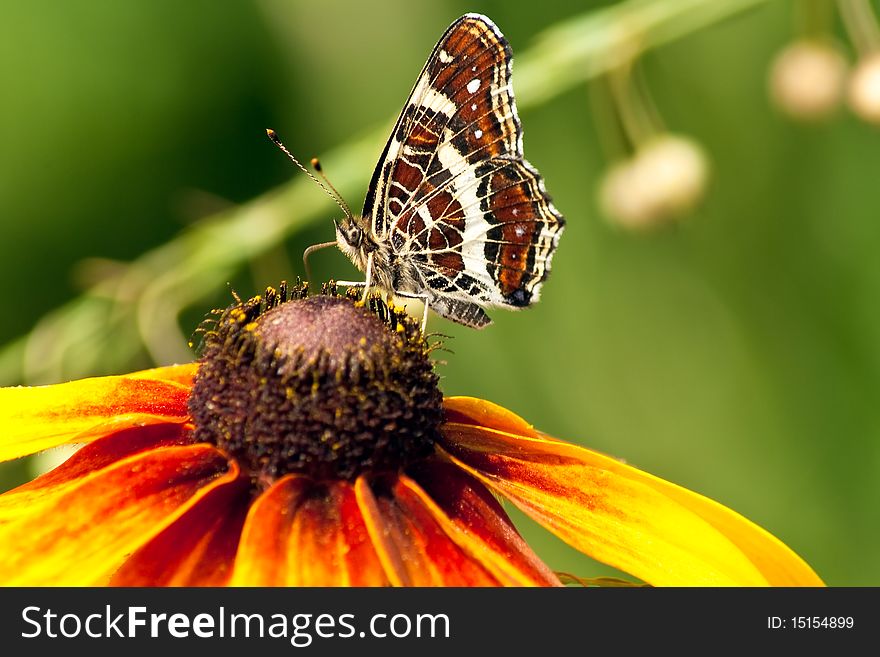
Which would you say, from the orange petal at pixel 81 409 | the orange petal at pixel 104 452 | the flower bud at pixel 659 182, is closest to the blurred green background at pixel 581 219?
the flower bud at pixel 659 182

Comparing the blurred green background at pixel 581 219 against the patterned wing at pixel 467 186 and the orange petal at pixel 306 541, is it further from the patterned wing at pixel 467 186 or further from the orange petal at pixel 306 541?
the orange petal at pixel 306 541

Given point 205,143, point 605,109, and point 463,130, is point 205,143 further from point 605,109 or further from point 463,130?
point 463,130

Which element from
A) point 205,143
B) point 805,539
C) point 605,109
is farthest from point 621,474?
point 205,143

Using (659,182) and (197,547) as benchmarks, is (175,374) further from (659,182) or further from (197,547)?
(659,182)

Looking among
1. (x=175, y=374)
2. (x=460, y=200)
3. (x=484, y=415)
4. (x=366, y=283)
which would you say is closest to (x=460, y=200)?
(x=460, y=200)

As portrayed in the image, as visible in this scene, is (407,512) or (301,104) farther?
(301,104)

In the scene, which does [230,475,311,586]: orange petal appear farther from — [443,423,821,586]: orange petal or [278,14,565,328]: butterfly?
[278,14,565,328]: butterfly

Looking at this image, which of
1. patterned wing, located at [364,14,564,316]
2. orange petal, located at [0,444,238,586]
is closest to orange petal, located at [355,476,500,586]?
orange petal, located at [0,444,238,586]
